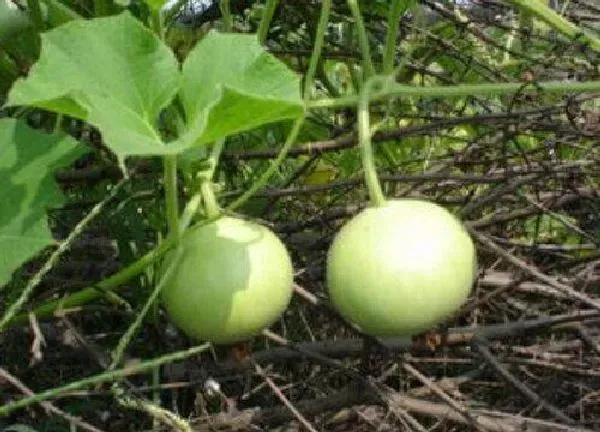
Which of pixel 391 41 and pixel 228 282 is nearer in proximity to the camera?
pixel 228 282

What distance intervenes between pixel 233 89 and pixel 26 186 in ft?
0.88

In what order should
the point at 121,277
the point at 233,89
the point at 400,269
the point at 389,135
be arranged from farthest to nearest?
the point at 389,135 < the point at 121,277 < the point at 400,269 < the point at 233,89

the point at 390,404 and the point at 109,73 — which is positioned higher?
the point at 109,73

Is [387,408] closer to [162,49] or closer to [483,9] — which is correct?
[162,49]

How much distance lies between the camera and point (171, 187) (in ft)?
2.76

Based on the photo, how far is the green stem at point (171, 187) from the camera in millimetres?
825

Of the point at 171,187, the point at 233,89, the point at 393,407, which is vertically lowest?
the point at 393,407

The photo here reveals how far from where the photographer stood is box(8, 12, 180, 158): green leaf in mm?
742

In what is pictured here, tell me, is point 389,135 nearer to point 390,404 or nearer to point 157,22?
point 390,404

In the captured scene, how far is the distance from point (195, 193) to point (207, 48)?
15 centimetres

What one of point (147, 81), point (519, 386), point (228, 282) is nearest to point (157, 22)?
point (147, 81)

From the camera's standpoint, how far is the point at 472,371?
4.08 ft

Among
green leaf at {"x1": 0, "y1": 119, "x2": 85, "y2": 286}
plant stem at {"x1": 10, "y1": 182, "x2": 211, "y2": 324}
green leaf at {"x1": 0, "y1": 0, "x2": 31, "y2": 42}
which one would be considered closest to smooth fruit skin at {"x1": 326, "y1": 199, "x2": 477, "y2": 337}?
plant stem at {"x1": 10, "y1": 182, "x2": 211, "y2": 324}

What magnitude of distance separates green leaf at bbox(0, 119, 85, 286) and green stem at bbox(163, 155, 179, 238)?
0.09 metres
